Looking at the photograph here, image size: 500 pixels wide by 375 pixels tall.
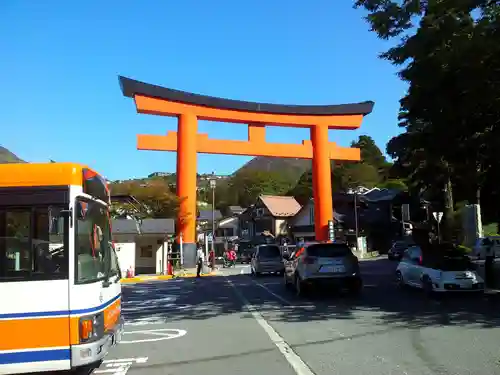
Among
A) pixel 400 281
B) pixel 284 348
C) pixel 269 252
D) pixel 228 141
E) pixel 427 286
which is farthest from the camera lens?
pixel 228 141

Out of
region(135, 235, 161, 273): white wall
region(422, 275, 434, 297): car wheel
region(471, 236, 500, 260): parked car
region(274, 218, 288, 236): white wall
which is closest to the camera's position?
region(422, 275, 434, 297): car wheel

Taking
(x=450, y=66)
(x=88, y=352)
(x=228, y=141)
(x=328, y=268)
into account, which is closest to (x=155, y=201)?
(x=228, y=141)

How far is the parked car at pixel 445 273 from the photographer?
44.0ft

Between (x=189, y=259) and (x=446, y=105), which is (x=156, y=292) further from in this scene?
(x=189, y=259)

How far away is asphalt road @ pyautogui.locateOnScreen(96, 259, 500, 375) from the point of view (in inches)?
262

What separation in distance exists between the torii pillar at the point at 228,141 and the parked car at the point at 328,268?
17824mm

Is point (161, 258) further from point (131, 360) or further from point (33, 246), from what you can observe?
point (33, 246)

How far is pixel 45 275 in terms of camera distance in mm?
5477

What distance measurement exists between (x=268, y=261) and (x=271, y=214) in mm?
35983

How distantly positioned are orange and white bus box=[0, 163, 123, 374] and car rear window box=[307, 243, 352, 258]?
951cm

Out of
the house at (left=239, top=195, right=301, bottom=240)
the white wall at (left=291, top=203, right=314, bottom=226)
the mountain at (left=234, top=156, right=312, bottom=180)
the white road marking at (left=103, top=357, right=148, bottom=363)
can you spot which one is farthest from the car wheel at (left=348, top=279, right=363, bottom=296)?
the mountain at (left=234, top=156, right=312, bottom=180)

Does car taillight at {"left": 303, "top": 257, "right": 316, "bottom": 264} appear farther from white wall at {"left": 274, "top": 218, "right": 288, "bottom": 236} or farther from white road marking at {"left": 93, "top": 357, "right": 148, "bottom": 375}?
white wall at {"left": 274, "top": 218, "right": 288, "bottom": 236}

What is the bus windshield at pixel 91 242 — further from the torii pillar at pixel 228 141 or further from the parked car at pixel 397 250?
the parked car at pixel 397 250

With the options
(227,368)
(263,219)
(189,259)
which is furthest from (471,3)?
(263,219)
